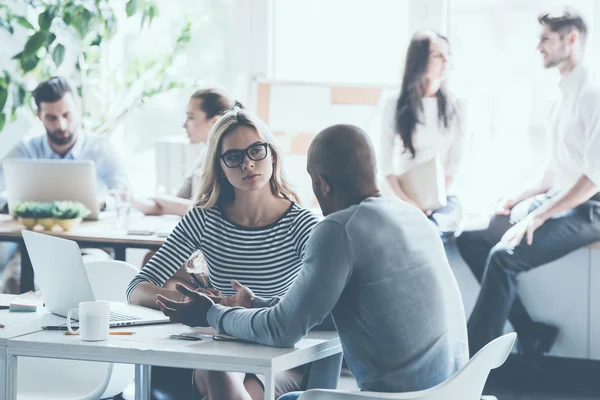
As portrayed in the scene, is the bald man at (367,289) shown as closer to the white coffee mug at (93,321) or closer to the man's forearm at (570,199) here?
the white coffee mug at (93,321)

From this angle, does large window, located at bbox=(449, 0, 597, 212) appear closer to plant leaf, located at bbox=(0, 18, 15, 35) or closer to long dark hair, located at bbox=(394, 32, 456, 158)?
long dark hair, located at bbox=(394, 32, 456, 158)

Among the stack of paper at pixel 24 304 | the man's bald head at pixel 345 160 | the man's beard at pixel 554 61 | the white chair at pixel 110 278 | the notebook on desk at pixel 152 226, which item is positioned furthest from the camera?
the man's beard at pixel 554 61

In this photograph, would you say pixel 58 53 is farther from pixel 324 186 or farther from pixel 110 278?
pixel 324 186

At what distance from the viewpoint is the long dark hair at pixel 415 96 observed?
16.1 feet

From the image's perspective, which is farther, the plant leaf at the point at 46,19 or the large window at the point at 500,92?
the large window at the point at 500,92

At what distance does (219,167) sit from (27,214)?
1.82 m

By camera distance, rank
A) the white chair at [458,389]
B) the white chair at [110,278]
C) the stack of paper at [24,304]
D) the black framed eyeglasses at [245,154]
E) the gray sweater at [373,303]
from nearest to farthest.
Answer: the white chair at [458,389] → the gray sweater at [373,303] → the stack of paper at [24,304] → the black framed eyeglasses at [245,154] → the white chair at [110,278]

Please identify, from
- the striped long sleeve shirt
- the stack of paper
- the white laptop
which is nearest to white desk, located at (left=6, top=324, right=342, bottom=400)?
the stack of paper

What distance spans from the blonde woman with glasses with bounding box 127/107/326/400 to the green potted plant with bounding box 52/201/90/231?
1651 millimetres

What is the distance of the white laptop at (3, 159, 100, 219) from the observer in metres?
4.57

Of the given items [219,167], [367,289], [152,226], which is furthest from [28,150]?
[367,289]

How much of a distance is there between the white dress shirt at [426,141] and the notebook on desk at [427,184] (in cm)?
18

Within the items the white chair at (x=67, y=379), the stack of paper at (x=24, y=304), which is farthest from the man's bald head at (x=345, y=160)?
the white chair at (x=67, y=379)

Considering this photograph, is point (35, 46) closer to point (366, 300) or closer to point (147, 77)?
point (147, 77)
